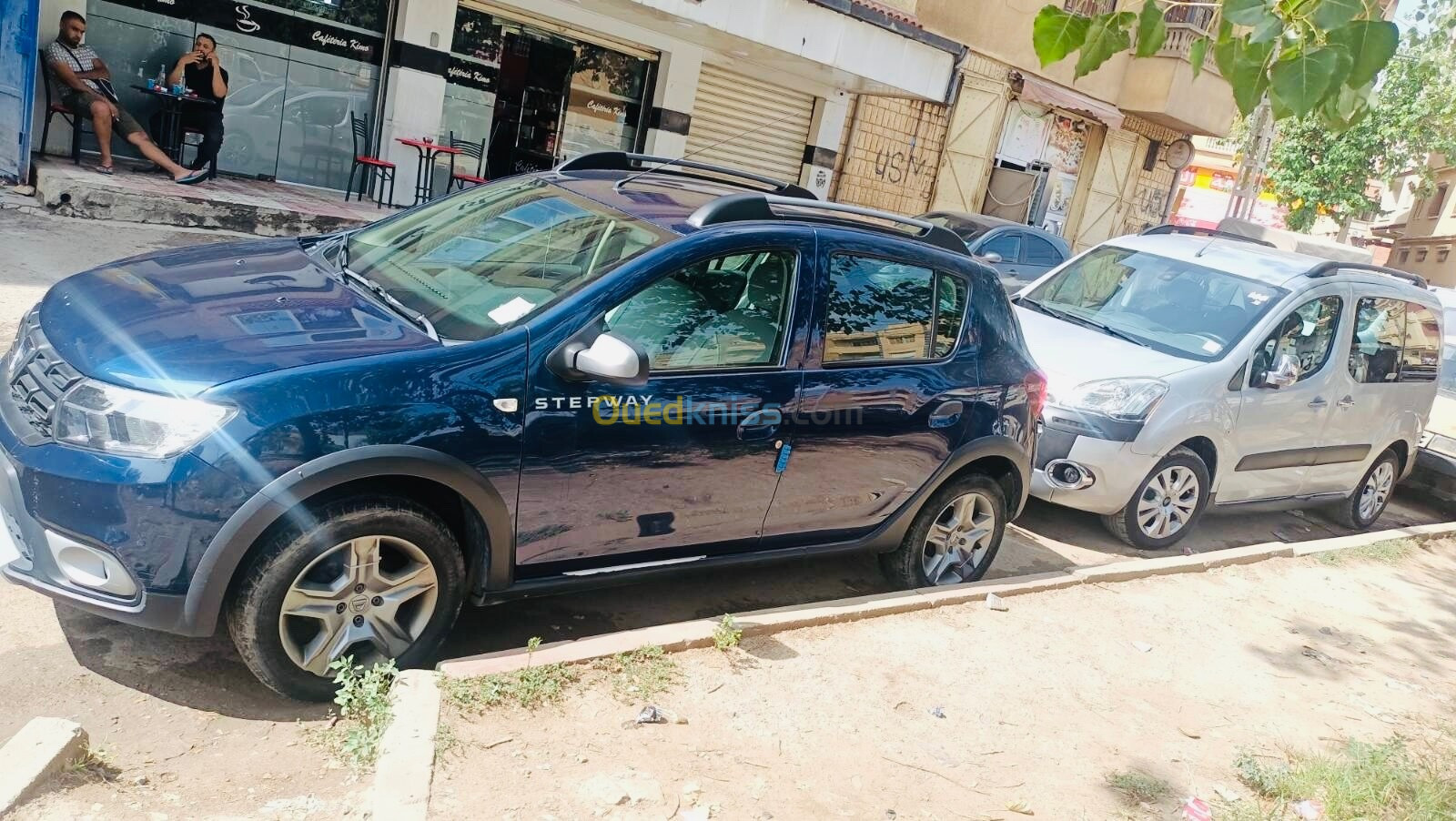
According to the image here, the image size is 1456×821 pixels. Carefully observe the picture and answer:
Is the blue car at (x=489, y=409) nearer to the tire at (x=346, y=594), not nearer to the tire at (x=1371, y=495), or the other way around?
the tire at (x=346, y=594)

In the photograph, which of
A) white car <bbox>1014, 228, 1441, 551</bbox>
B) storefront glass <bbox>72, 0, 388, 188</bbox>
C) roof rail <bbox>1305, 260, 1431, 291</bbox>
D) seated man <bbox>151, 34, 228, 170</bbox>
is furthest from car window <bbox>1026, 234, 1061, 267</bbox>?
seated man <bbox>151, 34, 228, 170</bbox>

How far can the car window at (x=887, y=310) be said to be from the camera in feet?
14.4

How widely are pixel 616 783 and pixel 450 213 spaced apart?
2.50m

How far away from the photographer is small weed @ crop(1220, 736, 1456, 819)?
3783 millimetres

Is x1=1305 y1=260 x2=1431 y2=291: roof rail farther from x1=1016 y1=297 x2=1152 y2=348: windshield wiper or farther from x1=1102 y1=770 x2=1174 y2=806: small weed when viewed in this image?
x1=1102 y1=770 x2=1174 y2=806: small weed

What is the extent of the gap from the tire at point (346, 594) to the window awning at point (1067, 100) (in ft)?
57.9

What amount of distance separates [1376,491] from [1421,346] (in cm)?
123

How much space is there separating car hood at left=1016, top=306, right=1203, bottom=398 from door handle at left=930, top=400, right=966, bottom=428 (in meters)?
1.70

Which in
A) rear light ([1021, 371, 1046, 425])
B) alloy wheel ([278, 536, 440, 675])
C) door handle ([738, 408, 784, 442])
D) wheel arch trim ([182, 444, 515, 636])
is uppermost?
rear light ([1021, 371, 1046, 425])

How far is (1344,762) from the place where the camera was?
13.6 ft

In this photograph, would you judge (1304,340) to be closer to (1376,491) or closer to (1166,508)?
(1166,508)

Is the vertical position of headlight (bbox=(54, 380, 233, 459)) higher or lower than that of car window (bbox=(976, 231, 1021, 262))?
lower

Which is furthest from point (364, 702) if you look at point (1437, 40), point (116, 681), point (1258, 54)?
point (1437, 40)

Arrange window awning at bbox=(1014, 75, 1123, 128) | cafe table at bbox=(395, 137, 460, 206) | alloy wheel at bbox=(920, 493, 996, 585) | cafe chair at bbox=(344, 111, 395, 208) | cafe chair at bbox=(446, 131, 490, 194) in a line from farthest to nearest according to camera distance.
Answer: window awning at bbox=(1014, 75, 1123, 128)
cafe chair at bbox=(446, 131, 490, 194)
cafe table at bbox=(395, 137, 460, 206)
cafe chair at bbox=(344, 111, 395, 208)
alloy wheel at bbox=(920, 493, 996, 585)
